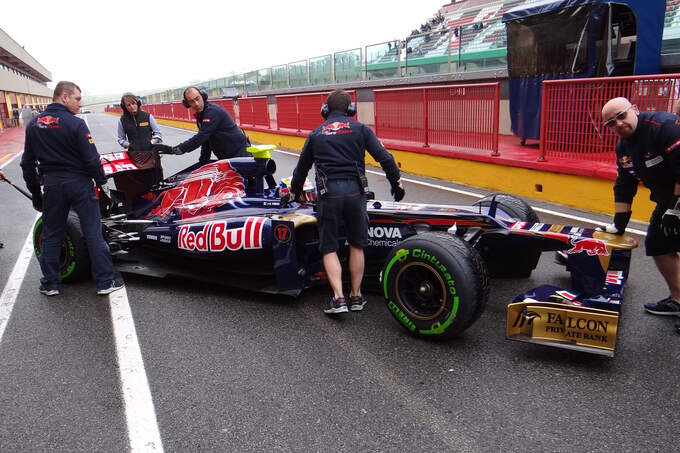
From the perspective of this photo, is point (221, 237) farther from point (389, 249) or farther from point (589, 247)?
point (589, 247)

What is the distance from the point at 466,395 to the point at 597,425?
678 millimetres

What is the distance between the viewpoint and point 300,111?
16062 millimetres

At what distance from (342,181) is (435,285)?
1071 mm

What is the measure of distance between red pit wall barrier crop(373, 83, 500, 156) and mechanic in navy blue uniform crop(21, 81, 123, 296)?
21.1 feet

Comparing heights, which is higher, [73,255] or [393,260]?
[393,260]

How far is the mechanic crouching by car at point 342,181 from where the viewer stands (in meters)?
4.08

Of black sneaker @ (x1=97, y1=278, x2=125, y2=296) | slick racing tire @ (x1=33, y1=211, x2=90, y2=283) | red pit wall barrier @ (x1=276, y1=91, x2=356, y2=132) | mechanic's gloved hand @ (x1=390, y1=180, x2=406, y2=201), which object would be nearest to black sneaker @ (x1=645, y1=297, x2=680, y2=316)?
mechanic's gloved hand @ (x1=390, y1=180, x2=406, y2=201)

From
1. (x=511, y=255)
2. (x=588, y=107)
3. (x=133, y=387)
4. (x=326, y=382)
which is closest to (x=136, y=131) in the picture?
(x=133, y=387)

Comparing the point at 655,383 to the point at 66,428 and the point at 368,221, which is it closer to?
the point at 368,221

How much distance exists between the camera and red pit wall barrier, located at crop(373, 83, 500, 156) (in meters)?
9.17

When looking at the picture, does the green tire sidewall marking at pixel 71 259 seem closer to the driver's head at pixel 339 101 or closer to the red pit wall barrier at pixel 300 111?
the driver's head at pixel 339 101

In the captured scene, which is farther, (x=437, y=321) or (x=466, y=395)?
(x=437, y=321)

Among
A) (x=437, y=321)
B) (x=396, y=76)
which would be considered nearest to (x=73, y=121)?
(x=437, y=321)

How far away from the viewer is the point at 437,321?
3.59 m
